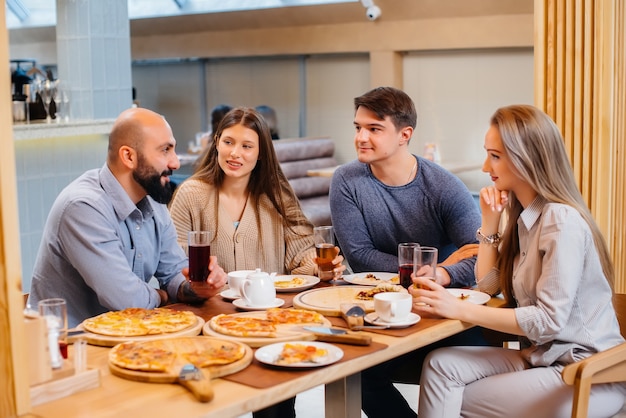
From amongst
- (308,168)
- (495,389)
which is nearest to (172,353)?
(495,389)

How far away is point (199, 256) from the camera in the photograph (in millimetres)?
2898

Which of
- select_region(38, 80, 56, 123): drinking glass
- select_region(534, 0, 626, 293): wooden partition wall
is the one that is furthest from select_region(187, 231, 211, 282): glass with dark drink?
select_region(38, 80, 56, 123): drinking glass

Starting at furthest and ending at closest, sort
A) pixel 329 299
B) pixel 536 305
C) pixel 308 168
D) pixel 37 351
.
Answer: pixel 308 168, pixel 329 299, pixel 536 305, pixel 37 351

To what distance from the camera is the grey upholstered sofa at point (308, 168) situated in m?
8.41

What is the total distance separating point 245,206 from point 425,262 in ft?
3.36

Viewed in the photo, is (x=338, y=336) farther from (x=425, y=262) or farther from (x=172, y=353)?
(x=425, y=262)

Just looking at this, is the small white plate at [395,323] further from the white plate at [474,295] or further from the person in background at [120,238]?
the person in background at [120,238]

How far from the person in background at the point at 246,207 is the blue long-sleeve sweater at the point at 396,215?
0.63 ft

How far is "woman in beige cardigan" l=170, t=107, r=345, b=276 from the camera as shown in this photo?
3607 millimetres

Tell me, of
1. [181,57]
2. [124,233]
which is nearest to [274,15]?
[181,57]

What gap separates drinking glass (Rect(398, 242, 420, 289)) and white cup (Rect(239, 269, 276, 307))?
0.46 meters

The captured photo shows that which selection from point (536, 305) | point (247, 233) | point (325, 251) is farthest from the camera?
point (247, 233)

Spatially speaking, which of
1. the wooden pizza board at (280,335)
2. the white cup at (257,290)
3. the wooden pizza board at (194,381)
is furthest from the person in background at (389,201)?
the wooden pizza board at (194,381)

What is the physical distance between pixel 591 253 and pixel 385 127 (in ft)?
3.77
